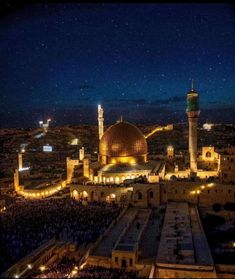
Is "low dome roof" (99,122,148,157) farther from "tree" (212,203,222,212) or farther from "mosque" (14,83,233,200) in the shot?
"tree" (212,203,222,212)

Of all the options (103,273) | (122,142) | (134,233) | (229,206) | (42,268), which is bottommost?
(103,273)

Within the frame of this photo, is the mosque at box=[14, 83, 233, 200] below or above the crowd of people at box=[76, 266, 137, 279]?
above

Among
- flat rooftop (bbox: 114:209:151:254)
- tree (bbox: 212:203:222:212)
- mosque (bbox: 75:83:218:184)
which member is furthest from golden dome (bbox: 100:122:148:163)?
tree (bbox: 212:203:222:212)

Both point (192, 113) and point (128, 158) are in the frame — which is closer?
point (192, 113)

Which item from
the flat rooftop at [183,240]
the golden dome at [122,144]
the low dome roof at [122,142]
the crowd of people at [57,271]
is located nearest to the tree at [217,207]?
the flat rooftop at [183,240]

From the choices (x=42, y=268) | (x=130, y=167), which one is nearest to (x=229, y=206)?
(x=130, y=167)

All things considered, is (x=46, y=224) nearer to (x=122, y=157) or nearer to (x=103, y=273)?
(x=103, y=273)
